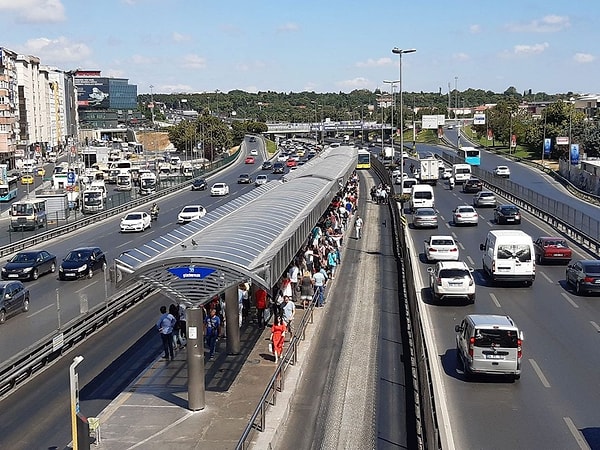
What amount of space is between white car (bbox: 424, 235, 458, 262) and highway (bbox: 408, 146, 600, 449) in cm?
195

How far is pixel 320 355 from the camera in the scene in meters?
21.5

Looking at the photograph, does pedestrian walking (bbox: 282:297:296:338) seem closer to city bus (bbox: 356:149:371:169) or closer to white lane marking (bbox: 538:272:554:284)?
white lane marking (bbox: 538:272:554:284)

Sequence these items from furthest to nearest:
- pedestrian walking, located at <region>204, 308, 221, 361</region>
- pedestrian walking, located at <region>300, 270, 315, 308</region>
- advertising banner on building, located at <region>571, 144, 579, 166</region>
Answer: advertising banner on building, located at <region>571, 144, 579, 166</region> → pedestrian walking, located at <region>300, 270, 315, 308</region> → pedestrian walking, located at <region>204, 308, 221, 361</region>

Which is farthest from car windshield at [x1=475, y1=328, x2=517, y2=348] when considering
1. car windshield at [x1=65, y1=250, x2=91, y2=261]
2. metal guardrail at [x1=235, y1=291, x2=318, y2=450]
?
car windshield at [x1=65, y1=250, x2=91, y2=261]

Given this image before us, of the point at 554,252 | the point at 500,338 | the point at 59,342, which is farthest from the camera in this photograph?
the point at 554,252

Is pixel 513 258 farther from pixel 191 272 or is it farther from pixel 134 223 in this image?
pixel 134 223

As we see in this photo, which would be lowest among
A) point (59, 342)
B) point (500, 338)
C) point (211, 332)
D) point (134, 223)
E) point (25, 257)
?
point (134, 223)

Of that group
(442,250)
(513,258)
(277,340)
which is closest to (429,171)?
(442,250)

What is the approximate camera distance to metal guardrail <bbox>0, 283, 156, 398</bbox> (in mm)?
19219

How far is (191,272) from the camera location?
1591 cm

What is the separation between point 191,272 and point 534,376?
8.80 metres

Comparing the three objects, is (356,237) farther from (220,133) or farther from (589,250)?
(220,133)

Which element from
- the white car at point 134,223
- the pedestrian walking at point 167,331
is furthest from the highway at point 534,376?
the white car at point 134,223

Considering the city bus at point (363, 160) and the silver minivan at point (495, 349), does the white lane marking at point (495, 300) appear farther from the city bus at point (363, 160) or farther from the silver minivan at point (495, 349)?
the city bus at point (363, 160)
